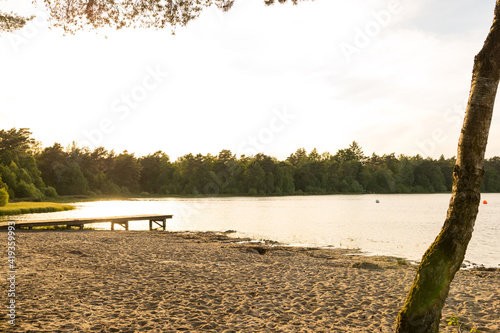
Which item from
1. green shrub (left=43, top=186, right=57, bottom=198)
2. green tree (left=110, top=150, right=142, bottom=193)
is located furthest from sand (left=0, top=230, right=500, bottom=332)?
green tree (left=110, top=150, right=142, bottom=193)

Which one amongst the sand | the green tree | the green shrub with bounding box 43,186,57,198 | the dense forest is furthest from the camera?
the green tree

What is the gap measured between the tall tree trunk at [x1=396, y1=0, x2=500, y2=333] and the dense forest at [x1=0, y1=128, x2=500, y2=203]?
112 m

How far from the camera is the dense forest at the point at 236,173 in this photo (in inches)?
4301

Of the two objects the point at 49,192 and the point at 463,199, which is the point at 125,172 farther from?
the point at 463,199

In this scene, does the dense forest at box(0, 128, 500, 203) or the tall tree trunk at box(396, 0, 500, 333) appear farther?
the dense forest at box(0, 128, 500, 203)

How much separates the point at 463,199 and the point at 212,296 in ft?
19.2

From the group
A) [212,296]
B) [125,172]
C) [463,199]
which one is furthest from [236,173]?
[463,199]

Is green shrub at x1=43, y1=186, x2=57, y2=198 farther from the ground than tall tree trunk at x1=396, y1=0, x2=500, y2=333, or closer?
closer

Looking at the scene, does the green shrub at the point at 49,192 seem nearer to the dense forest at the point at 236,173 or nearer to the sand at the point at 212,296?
the dense forest at the point at 236,173

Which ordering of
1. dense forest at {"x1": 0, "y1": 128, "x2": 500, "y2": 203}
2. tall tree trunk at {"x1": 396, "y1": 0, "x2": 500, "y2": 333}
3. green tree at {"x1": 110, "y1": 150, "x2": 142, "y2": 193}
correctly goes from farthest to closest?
green tree at {"x1": 110, "y1": 150, "x2": 142, "y2": 193} → dense forest at {"x1": 0, "y1": 128, "x2": 500, "y2": 203} → tall tree trunk at {"x1": 396, "y1": 0, "x2": 500, "y2": 333}

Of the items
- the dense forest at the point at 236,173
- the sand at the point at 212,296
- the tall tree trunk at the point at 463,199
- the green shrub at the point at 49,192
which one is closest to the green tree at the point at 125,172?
the dense forest at the point at 236,173

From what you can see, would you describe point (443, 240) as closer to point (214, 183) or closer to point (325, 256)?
point (325, 256)

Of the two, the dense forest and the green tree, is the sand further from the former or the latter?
the green tree

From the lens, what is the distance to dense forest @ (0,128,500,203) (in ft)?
358
